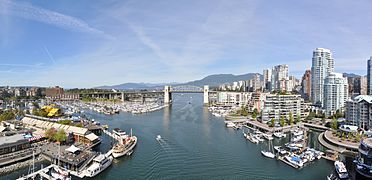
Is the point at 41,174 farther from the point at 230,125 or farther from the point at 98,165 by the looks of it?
the point at 230,125

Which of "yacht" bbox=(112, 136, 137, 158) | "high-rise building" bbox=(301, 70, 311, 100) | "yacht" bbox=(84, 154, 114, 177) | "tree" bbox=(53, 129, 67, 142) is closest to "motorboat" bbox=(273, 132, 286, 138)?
Answer: "yacht" bbox=(112, 136, 137, 158)

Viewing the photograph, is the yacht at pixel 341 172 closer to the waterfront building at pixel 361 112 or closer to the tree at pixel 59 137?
the waterfront building at pixel 361 112

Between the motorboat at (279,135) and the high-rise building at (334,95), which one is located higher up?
the high-rise building at (334,95)

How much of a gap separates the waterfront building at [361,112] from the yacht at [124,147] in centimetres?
1523

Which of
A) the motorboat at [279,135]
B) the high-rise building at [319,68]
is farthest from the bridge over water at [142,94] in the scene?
the motorboat at [279,135]

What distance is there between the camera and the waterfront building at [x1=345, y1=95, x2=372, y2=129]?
18.8 metres

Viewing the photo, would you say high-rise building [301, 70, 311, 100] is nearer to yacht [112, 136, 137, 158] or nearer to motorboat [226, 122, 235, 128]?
motorboat [226, 122, 235, 128]

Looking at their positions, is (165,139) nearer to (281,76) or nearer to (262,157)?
(262,157)

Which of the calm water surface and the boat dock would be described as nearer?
the boat dock

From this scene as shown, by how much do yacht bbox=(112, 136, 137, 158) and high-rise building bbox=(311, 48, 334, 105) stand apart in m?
28.2

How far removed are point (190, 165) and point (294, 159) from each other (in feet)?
15.5

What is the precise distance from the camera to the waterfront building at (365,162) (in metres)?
10.2

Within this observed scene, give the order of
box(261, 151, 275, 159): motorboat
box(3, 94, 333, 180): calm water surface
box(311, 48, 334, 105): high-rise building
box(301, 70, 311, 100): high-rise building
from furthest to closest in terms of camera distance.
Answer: box(301, 70, 311, 100): high-rise building, box(311, 48, 334, 105): high-rise building, box(261, 151, 275, 159): motorboat, box(3, 94, 333, 180): calm water surface

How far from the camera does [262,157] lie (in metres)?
13.9
